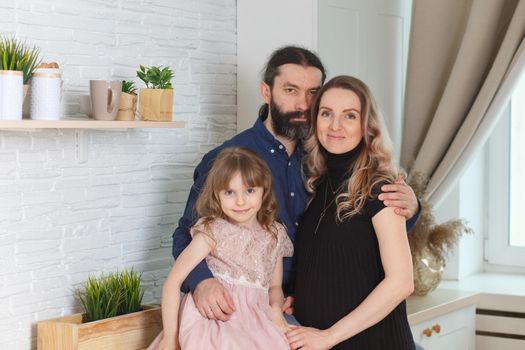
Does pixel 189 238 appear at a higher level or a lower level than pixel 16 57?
lower

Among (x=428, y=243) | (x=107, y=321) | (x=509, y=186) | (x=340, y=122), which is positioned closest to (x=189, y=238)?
(x=107, y=321)

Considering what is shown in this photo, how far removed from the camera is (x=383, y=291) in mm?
2354

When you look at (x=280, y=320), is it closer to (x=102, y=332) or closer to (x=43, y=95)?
(x=102, y=332)

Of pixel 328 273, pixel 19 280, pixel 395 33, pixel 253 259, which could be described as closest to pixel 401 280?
pixel 328 273

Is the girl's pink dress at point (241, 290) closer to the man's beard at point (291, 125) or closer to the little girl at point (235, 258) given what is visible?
the little girl at point (235, 258)

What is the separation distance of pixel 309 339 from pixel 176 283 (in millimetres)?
389

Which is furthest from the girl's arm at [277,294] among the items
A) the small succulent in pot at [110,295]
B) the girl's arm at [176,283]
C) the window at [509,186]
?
the window at [509,186]

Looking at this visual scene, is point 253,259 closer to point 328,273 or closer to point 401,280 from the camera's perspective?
point 328,273

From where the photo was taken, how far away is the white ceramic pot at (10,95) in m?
2.31

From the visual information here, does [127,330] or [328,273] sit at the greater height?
[328,273]

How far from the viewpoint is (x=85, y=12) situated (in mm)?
2779

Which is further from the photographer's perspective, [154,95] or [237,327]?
[154,95]

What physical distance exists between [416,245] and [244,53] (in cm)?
101

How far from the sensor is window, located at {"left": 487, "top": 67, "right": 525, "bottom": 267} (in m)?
4.10
